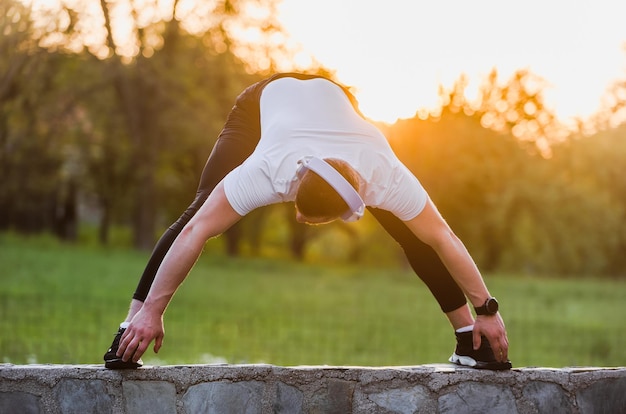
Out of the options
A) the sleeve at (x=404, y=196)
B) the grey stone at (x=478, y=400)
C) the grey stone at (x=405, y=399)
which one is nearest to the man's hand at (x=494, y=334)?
the grey stone at (x=478, y=400)

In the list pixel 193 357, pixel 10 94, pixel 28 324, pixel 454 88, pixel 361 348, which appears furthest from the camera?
pixel 454 88

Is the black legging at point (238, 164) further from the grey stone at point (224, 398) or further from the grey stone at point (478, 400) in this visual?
the grey stone at point (224, 398)

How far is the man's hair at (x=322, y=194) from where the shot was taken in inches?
129

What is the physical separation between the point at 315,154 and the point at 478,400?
4.32 feet

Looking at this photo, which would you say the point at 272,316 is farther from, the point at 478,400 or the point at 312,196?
the point at 312,196

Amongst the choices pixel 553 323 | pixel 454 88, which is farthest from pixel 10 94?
pixel 454 88

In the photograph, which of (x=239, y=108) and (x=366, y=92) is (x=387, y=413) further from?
(x=366, y=92)

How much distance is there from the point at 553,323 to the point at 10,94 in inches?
521

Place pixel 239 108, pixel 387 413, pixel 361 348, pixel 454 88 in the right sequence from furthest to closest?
1. pixel 454 88
2. pixel 361 348
3. pixel 239 108
4. pixel 387 413

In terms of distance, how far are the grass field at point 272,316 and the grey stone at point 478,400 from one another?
3917mm

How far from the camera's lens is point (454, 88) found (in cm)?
3606

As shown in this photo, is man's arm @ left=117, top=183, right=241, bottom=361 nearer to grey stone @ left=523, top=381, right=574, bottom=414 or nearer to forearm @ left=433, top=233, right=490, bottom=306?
forearm @ left=433, top=233, right=490, bottom=306

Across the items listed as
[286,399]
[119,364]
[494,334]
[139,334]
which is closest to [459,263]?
[494,334]

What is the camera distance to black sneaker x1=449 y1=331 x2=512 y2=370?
3799 mm
